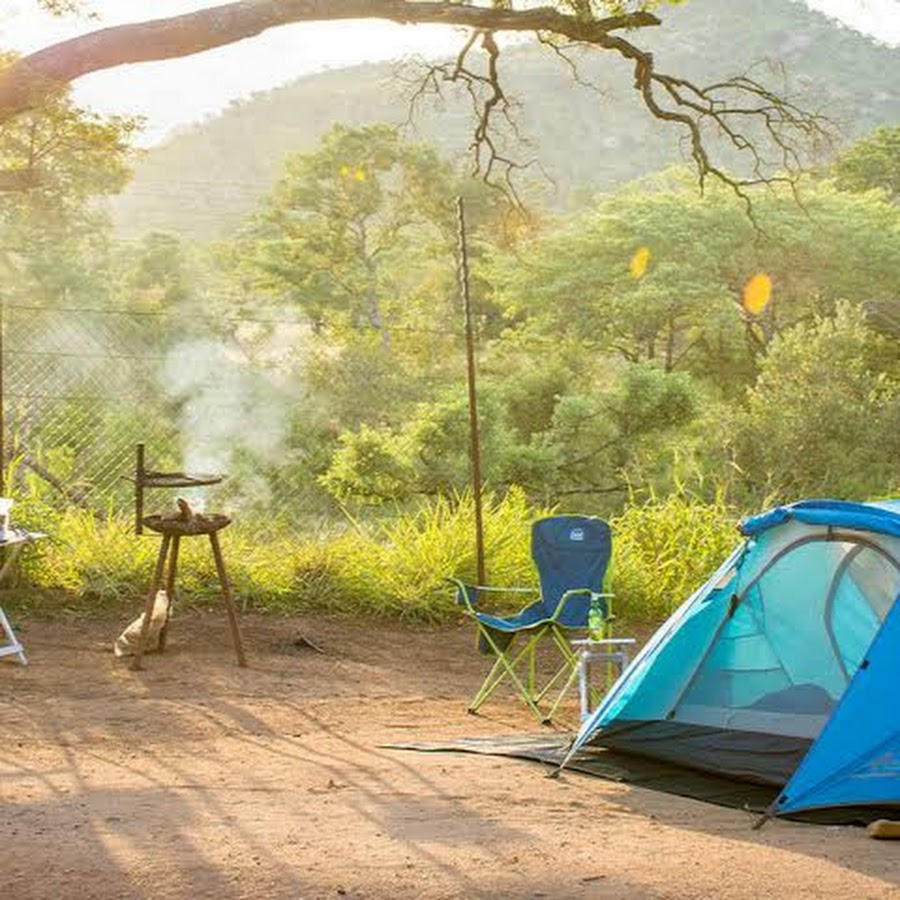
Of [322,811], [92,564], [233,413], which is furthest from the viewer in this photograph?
[233,413]

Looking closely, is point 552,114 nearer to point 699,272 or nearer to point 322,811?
point 699,272

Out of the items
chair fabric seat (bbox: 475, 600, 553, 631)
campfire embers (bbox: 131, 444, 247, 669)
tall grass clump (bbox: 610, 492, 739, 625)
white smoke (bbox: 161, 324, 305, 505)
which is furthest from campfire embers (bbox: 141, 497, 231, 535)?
white smoke (bbox: 161, 324, 305, 505)

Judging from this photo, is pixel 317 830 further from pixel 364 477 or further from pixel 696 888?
pixel 364 477

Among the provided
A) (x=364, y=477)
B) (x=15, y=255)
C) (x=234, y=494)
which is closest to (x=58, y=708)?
(x=364, y=477)

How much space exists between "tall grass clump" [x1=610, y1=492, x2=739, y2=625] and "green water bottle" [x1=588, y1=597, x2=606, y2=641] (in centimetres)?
235

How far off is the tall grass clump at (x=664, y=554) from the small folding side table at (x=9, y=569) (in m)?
3.36

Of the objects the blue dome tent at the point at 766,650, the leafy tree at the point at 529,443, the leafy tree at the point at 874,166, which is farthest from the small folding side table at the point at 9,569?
the leafy tree at the point at 874,166

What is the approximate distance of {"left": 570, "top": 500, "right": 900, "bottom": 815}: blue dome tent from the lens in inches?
191

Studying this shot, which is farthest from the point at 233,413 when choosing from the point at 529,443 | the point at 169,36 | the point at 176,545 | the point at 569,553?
the point at 569,553

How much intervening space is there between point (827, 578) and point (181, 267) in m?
32.9

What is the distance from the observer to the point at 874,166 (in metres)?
31.0

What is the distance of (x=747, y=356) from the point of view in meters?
26.1

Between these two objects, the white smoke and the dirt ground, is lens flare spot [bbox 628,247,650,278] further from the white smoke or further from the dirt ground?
the dirt ground

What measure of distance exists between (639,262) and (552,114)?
4661cm
